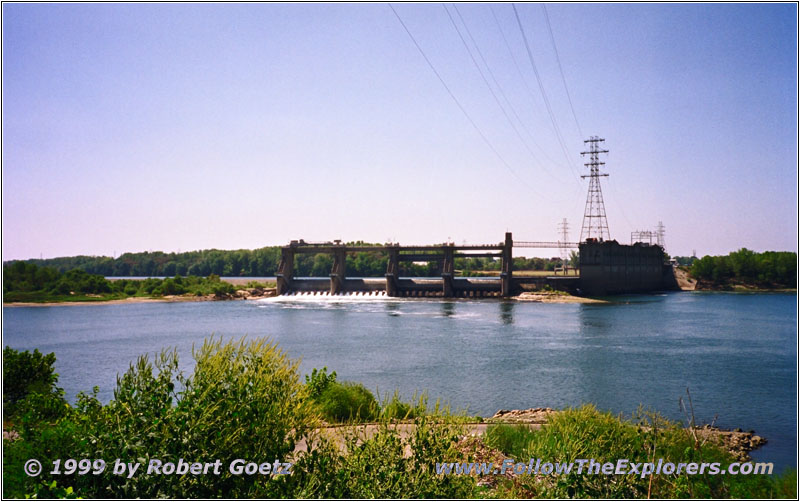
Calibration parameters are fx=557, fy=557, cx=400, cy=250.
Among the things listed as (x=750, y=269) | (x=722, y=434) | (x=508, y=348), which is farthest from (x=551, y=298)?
(x=722, y=434)

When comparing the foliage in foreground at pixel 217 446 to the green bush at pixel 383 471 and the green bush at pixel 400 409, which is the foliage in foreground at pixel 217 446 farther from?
the green bush at pixel 400 409

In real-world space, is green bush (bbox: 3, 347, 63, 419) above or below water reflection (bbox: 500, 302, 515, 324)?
above

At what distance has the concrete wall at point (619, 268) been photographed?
2618 inches

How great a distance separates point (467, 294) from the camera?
6431cm

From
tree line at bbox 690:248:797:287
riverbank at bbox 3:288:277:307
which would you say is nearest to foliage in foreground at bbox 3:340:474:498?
riverbank at bbox 3:288:277:307

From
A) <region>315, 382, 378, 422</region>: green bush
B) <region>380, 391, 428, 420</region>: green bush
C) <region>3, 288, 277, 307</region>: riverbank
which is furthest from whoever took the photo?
<region>3, 288, 277, 307</region>: riverbank

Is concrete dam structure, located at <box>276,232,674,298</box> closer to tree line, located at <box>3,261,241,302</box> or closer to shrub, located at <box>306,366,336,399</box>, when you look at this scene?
tree line, located at <box>3,261,241,302</box>

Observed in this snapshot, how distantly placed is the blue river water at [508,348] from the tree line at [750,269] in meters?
26.0

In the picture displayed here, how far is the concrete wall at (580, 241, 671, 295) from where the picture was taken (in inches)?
2618

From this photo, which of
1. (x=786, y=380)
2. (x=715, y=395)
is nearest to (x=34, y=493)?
(x=715, y=395)

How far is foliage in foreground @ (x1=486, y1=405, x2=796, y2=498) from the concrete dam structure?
53045 mm

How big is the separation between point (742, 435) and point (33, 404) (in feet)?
55.3

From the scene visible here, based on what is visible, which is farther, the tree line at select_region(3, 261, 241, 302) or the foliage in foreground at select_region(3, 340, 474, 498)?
the tree line at select_region(3, 261, 241, 302)

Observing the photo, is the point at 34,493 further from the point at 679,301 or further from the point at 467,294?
the point at 679,301
